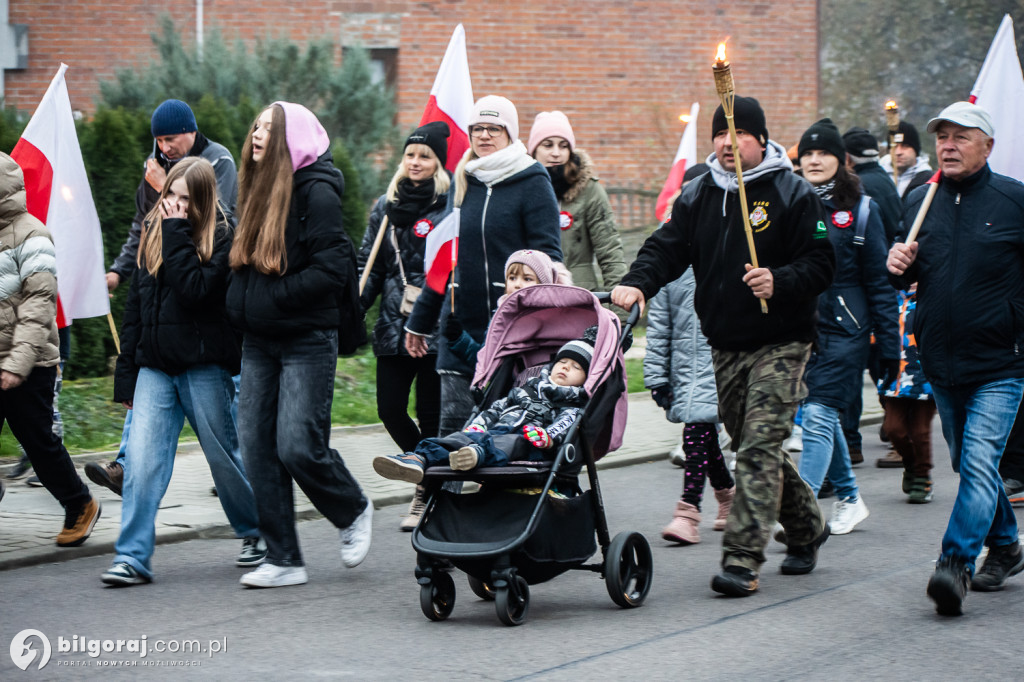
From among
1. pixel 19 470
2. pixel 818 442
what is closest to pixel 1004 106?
pixel 818 442

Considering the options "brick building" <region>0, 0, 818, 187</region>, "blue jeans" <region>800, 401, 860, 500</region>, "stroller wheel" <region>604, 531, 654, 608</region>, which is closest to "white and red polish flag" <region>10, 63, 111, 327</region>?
"stroller wheel" <region>604, 531, 654, 608</region>

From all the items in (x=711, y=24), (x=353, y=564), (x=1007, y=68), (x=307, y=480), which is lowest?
(x=353, y=564)

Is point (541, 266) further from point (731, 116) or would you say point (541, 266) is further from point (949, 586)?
point (949, 586)

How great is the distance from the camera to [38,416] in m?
6.71

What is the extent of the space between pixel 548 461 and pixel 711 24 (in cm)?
1716

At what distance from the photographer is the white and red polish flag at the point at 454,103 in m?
8.27

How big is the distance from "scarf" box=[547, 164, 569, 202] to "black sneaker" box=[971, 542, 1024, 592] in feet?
11.6

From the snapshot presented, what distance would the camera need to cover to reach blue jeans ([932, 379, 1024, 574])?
5.55m

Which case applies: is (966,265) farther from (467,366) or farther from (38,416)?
(38,416)

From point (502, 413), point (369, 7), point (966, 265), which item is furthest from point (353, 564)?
point (369, 7)

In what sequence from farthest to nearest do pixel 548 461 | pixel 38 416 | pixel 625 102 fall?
1. pixel 625 102
2. pixel 38 416
3. pixel 548 461

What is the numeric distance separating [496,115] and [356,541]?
88.3 inches

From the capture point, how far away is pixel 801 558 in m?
6.28

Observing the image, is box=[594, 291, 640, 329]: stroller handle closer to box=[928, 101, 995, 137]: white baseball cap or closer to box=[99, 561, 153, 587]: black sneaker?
box=[928, 101, 995, 137]: white baseball cap
